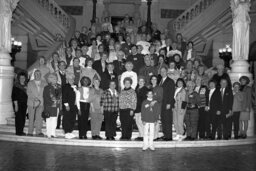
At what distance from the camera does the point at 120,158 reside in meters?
7.95

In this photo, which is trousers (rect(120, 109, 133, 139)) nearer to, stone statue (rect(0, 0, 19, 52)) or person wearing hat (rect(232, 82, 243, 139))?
person wearing hat (rect(232, 82, 243, 139))

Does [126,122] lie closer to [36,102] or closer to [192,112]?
[192,112]

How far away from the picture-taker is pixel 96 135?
9.78m

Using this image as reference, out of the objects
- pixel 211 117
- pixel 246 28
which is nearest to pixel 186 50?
pixel 246 28

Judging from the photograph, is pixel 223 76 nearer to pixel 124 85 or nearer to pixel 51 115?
pixel 124 85

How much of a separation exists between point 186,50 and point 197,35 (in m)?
6.36

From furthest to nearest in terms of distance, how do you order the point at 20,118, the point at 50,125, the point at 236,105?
the point at 236,105 < the point at 20,118 < the point at 50,125

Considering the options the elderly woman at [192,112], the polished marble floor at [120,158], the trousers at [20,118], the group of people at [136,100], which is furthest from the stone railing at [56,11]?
the elderly woman at [192,112]

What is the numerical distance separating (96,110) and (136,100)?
45.0 inches

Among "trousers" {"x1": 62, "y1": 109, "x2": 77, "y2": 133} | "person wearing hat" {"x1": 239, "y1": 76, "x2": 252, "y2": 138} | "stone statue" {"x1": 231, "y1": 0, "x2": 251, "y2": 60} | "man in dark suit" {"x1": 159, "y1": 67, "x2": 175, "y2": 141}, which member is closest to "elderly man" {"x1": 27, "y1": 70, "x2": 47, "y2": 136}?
"trousers" {"x1": 62, "y1": 109, "x2": 77, "y2": 133}

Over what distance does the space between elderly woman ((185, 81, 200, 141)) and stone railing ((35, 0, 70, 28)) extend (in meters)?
10.4

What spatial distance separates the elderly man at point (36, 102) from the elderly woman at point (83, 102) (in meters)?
1.16

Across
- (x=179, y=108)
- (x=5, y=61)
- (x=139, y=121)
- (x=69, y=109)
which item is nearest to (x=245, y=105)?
(x=179, y=108)

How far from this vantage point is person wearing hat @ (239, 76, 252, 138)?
10562 mm
